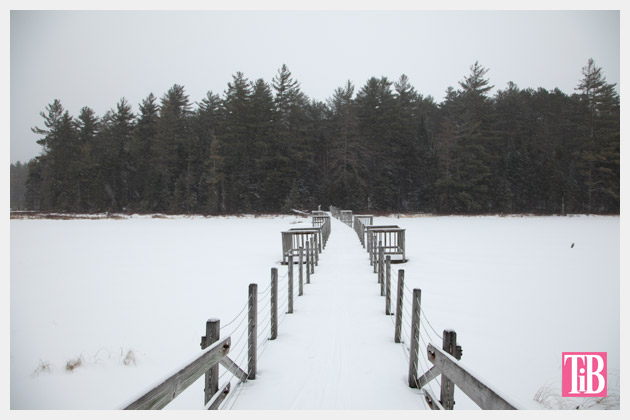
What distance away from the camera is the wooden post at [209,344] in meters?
3.06

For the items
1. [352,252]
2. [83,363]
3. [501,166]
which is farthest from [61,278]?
[501,166]

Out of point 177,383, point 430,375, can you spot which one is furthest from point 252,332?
point 430,375

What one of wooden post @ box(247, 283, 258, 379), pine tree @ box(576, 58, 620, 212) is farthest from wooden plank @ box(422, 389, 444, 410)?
pine tree @ box(576, 58, 620, 212)

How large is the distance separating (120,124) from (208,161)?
63.8ft

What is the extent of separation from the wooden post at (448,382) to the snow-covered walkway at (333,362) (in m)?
0.60

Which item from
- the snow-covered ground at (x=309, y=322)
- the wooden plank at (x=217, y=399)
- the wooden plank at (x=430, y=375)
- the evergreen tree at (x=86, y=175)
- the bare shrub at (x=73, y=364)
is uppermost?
the evergreen tree at (x=86, y=175)

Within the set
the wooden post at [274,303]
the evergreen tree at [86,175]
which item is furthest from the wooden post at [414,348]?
the evergreen tree at [86,175]

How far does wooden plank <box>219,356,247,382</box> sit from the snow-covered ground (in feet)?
0.50

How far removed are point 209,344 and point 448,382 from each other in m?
2.12

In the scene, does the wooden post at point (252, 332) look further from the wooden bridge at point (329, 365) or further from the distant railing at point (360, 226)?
the distant railing at point (360, 226)

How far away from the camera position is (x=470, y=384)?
2363mm

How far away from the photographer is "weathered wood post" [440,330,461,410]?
287cm

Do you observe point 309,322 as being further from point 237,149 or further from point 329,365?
point 237,149

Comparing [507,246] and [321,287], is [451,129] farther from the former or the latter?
[321,287]
